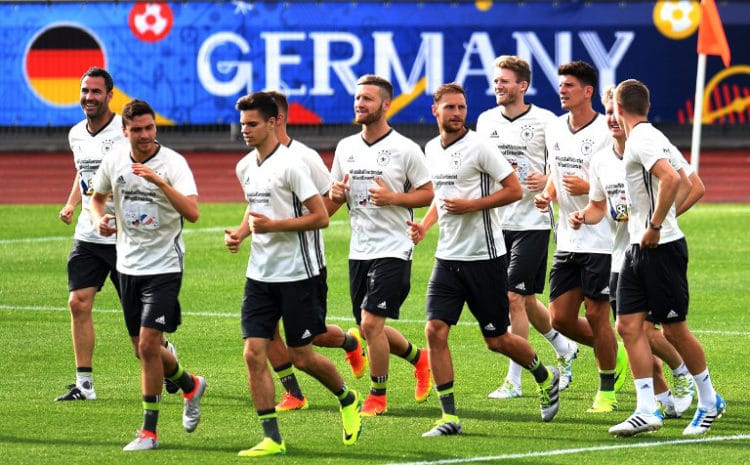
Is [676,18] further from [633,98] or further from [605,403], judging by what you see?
[633,98]

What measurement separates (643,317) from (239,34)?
80.3 feet

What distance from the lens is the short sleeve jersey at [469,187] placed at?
10.3m

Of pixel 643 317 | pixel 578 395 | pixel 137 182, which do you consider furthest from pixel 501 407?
pixel 137 182

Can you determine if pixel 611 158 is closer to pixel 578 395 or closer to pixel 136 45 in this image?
pixel 578 395

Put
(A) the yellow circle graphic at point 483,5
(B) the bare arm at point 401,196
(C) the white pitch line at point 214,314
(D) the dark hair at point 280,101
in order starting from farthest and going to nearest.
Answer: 1. (A) the yellow circle graphic at point 483,5
2. (C) the white pitch line at point 214,314
3. (B) the bare arm at point 401,196
4. (D) the dark hair at point 280,101

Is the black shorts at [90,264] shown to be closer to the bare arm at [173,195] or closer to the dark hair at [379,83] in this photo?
the bare arm at [173,195]

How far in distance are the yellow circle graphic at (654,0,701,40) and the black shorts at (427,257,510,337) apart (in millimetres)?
23607

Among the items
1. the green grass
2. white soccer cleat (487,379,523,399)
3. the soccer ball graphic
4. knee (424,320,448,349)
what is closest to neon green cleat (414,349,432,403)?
the green grass

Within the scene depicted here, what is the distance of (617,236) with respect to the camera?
10.3 meters

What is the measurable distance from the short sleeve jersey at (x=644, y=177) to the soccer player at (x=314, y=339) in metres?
2.01

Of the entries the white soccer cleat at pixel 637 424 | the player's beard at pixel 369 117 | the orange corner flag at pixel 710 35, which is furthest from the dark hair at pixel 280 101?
the orange corner flag at pixel 710 35

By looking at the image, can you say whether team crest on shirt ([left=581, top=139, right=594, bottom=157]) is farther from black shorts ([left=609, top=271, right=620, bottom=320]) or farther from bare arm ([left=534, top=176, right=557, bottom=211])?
black shorts ([left=609, top=271, right=620, bottom=320])

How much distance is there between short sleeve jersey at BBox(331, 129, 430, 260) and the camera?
427 inches

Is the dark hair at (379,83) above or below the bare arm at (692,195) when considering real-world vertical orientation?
above
